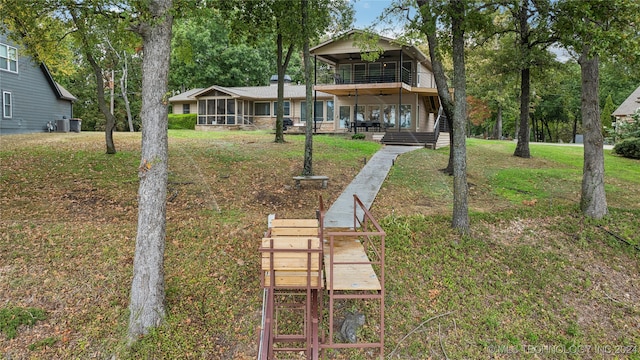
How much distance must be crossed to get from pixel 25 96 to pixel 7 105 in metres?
1.30

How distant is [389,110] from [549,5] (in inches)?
646

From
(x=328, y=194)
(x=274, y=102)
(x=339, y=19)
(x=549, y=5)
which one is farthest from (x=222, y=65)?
(x=549, y=5)

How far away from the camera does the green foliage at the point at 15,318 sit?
4.68 m

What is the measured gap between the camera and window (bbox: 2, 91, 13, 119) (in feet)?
61.3

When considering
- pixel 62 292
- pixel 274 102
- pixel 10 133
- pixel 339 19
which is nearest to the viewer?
pixel 62 292

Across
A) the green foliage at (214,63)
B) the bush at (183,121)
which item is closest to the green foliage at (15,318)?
the bush at (183,121)

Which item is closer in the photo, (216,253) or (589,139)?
(216,253)

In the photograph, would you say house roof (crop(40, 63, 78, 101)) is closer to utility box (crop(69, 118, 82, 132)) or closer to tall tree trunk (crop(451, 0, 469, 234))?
utility box (crop(69, 118, 82, 132))

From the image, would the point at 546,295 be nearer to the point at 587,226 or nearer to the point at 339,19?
the point at 587,226

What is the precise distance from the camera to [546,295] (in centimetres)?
595

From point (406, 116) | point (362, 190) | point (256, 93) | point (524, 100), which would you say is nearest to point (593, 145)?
point (362, 190)

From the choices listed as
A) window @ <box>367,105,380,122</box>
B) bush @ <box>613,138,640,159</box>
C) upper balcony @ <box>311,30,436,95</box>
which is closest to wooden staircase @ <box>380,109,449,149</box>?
upper balcony @ <box>311,30,436,95</box>

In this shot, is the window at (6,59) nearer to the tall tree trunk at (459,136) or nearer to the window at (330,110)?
the window at (330,110)

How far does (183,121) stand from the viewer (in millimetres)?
30250
